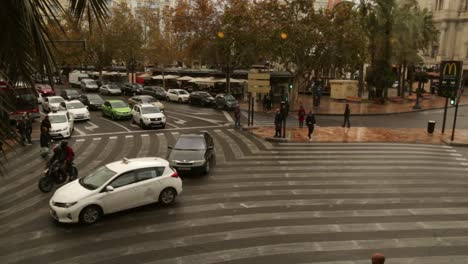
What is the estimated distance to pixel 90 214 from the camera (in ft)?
35.5

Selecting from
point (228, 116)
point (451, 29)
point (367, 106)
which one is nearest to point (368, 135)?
point (228, 116)

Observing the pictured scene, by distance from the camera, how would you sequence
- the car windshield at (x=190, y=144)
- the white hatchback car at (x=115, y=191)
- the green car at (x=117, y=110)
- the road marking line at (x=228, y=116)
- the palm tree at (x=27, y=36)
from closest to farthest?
the palm tree at (x=27, y=36), the white hatchback car at (x=115, y=191), the car windshield at (x=190, y=144), the green car at (x=117, y=110), the road marking line at (x=228, y=116)

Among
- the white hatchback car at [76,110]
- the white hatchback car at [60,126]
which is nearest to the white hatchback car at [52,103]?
the white hatchback car at [76,110]

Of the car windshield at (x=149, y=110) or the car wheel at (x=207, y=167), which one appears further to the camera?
the car windshield at (x=149, y=110)

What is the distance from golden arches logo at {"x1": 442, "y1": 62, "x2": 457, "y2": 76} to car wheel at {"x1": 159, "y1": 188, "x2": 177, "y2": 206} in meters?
19.2

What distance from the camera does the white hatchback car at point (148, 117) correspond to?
25.9m

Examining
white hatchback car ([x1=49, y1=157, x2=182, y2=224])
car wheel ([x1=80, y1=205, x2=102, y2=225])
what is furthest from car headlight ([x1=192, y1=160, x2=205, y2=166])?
car wheel ([x1=80, y1=205, x2=102, y2=225])

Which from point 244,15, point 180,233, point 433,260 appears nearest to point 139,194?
point 180,233

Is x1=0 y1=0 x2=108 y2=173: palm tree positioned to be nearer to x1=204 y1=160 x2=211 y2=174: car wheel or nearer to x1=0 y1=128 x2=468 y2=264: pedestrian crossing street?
x1=0 y1=128 x2=468 y2=264: pedestrian crossing street

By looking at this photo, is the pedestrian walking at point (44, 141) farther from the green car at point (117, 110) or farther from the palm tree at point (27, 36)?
the palm tree at point (27, 36)

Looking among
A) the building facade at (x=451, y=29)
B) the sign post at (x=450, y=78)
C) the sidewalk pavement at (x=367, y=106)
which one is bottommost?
the sidewalk pavement at (x=367, y=106)

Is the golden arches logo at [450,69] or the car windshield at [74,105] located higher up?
the golden arches logo at [450,69]

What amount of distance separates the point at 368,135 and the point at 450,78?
18.9 ft

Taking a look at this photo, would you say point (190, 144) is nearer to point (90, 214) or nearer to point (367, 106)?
point (90, 214)
